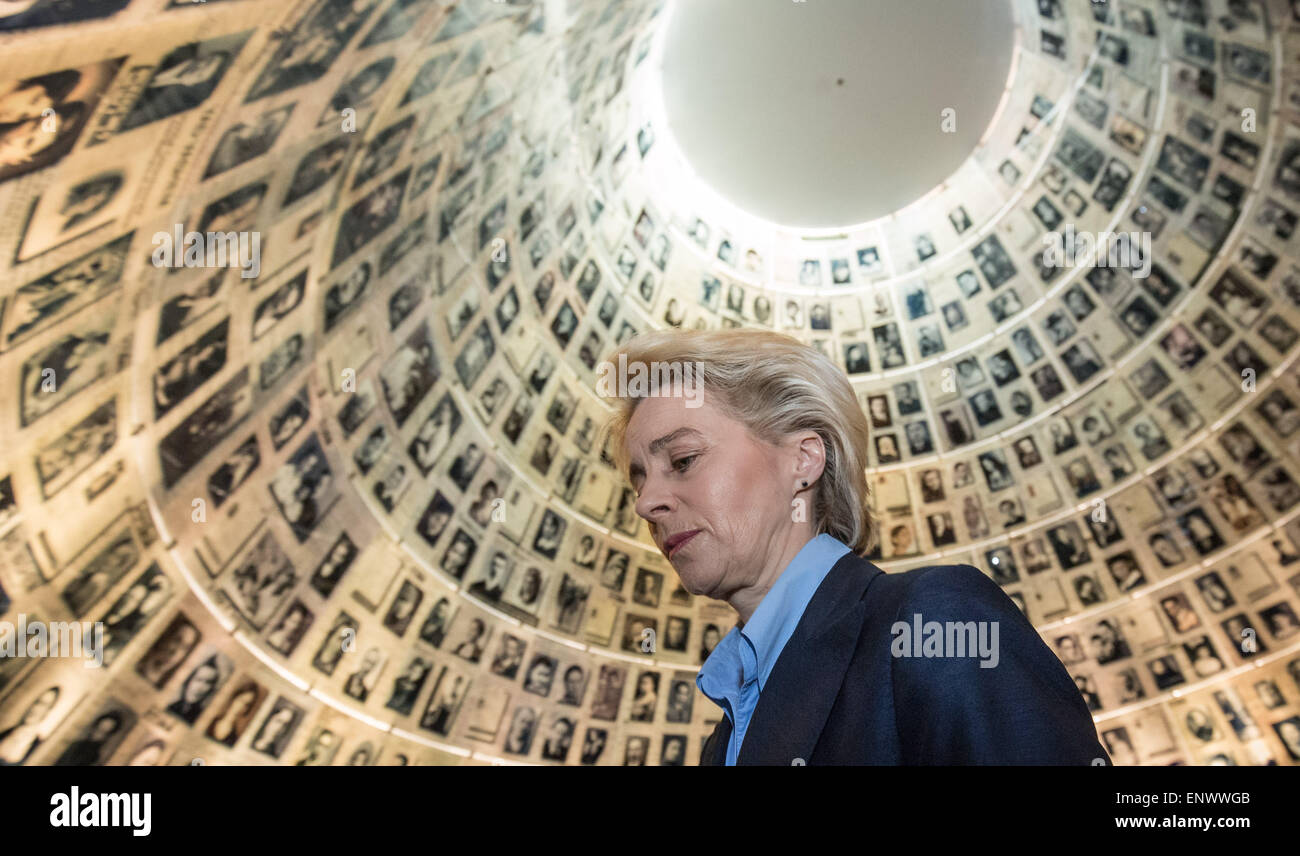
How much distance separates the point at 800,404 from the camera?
3.15m

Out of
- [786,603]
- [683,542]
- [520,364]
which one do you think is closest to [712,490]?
[683,542]

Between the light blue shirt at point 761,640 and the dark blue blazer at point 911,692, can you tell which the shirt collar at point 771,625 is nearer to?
the light blue shirt at point 761,640

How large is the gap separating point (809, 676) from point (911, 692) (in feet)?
1.05

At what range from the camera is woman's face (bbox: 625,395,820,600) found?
2908 mm

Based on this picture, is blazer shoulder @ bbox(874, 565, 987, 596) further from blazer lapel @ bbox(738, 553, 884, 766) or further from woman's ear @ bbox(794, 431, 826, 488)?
woman's ear @ bbox(794, 431, 826, 488)

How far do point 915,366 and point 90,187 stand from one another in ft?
48.3

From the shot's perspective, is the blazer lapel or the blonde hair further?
the blonde hair

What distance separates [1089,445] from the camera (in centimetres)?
1730

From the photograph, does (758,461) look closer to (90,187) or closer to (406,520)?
(90,187)

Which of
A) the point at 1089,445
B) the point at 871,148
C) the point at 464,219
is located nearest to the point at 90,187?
the point at 464,219

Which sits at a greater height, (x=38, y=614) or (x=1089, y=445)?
(x=1089, y=445)

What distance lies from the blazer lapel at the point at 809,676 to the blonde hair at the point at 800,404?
0.63 m

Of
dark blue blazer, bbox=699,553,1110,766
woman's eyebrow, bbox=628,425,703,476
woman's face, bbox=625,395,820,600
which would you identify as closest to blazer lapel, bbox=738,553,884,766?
dark blue blazer, bbox=699,553,1110,766

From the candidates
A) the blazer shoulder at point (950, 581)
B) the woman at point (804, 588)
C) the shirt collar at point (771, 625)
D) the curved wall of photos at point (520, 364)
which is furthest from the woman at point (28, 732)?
the blazer shoulder at point (950, 581)
